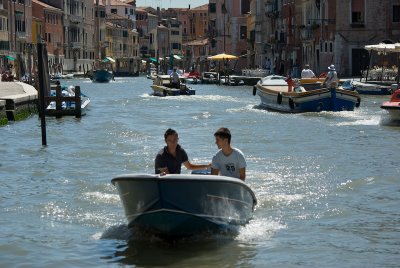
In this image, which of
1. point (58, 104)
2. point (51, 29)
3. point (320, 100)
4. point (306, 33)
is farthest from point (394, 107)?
point (51, 29)

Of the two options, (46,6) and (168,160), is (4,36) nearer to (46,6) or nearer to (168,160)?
(46,6)

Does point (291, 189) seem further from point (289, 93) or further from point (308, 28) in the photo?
point (308, 28)

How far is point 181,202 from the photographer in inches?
458

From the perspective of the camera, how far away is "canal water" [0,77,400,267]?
12.0 m

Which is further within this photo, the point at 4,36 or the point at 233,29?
the point at 233,29

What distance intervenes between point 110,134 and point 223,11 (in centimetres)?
8267

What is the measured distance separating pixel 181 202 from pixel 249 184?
5.75 meters

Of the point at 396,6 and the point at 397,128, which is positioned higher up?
the point at 396,6

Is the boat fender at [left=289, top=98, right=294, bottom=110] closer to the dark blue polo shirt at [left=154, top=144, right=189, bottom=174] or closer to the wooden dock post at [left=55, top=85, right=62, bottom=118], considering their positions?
the wooden dock post at [left=55, top=85, right=62, bottom=118]

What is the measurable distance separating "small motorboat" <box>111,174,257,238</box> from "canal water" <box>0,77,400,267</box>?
0.24 m

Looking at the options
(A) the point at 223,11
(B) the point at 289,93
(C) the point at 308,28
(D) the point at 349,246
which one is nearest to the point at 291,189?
(D) the point at 349,246

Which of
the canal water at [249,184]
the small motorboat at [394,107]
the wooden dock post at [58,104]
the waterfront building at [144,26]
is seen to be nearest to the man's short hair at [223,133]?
the canal water at [249,184]

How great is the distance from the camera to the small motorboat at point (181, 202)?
11.5 m

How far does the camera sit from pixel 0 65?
85.1m
